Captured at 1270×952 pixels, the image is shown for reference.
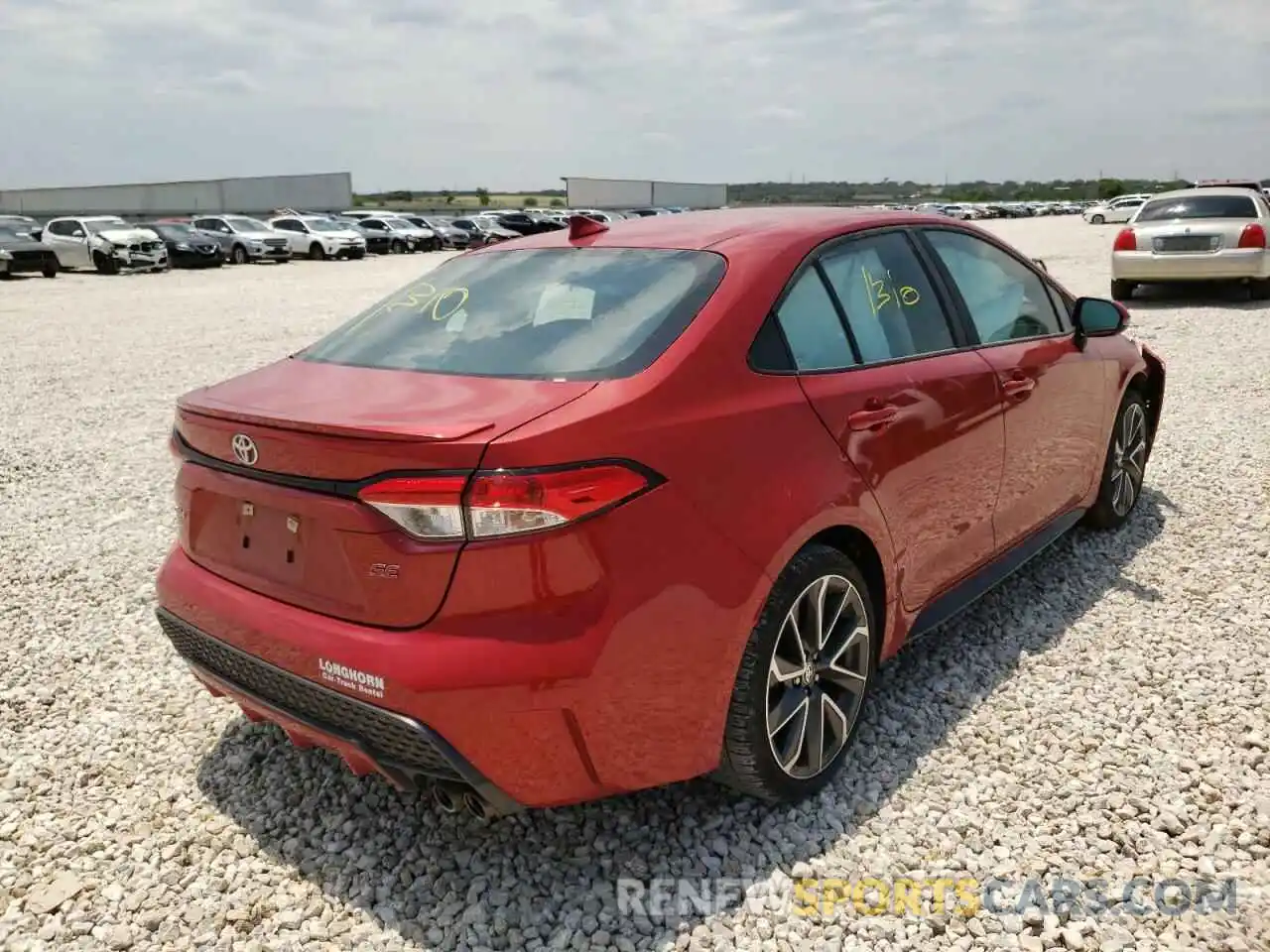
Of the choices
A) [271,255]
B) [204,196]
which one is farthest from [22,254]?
[204,196]

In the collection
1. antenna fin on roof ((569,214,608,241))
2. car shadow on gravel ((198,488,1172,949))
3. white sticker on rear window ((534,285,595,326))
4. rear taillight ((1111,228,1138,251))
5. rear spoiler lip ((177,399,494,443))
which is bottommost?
car shadow on gravel ((198,488,1172,949))

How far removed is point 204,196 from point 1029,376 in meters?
62.9

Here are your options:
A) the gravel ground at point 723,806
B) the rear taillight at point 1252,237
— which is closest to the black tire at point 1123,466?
the gravel ground at point 723,806

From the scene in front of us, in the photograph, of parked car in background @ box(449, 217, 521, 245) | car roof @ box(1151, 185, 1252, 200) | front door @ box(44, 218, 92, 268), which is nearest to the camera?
car roof @ box(1151, 185, 1252, 200)

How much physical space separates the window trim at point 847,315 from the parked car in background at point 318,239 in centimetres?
3337

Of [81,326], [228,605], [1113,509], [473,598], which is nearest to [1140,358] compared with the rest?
[1113,509]

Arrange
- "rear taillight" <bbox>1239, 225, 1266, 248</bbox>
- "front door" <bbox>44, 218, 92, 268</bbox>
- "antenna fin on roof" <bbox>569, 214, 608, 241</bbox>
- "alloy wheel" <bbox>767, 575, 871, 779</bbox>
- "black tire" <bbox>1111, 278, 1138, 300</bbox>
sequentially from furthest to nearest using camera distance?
"front door" <bbox>44, 218, 92, 268</bbox> → "black tire" <bbox>1111, 278, 1138, 300</bbox> → "rear taillight" <bbox>1239, 225, 1266, 248</bbox> → "antenna fin on roof" <bbox>569, 214, 608, 241</bbox> → "alloy wheel" <bbox>767, 575, 871, 779</bbox>

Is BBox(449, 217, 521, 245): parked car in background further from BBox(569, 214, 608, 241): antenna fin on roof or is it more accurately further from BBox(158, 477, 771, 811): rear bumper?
BBox(158, 477, 771, 811): rear bumper

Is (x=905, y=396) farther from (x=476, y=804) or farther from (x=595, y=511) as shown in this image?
(x=476, y=804)

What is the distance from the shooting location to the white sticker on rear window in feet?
9.27

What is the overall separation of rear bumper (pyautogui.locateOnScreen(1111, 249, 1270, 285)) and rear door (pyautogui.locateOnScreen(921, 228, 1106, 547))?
1051cm

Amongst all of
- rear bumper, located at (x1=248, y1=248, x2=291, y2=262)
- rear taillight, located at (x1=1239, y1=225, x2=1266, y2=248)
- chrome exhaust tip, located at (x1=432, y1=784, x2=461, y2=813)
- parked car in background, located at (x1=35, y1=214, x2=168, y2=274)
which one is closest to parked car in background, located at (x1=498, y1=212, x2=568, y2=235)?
rear bumper, located at (x1=248, y1=248, x2=291, y2=262)

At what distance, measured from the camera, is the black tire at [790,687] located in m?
2.61

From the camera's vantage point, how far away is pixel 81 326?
15562 mm
